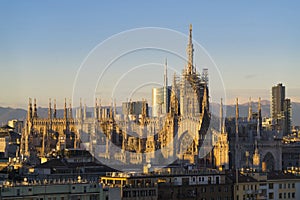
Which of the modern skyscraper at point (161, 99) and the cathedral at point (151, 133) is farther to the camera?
the modern skyscraper at point (161, 99)

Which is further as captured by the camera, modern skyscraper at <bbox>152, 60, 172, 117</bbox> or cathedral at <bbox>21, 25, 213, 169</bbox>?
modern skyscraper at <bbox>152, 60, 172, 117</bbox>

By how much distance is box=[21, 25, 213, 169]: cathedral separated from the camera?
83.4 m

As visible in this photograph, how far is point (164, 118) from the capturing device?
294 feet

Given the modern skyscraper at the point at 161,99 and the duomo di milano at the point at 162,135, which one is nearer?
the duomo di milano at the point at 162,135

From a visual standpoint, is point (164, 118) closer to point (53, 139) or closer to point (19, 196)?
point (53, 139)

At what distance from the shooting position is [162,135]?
86562 mm

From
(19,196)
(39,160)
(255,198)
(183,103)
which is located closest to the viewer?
(19,196)

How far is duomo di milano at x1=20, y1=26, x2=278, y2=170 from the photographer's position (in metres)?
82.5

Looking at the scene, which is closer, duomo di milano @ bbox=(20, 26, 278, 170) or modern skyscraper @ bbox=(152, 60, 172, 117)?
duomo di milano @ bbox=(20, 26, 278, 170)

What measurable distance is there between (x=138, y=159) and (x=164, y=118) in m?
7.00

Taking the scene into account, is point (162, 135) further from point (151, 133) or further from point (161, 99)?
point (161, 99)

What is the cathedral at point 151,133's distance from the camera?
83375 millimetres

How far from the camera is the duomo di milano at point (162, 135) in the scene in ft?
271

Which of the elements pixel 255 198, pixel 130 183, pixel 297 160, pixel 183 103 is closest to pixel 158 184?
pixel 130 183
